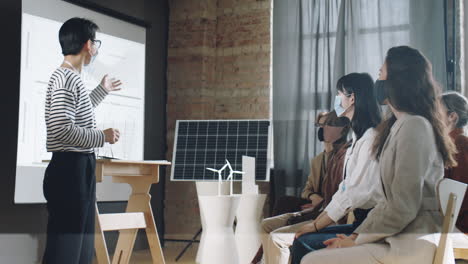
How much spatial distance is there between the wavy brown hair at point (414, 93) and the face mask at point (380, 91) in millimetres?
23

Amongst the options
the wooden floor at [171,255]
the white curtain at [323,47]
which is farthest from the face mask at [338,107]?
the wooden floor at [171,255]

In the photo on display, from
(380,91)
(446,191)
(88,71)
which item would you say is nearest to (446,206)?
(446,191)

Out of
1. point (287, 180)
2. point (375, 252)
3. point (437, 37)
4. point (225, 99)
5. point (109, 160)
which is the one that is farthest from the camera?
point (225, 99)

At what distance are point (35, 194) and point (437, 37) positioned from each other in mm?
2901

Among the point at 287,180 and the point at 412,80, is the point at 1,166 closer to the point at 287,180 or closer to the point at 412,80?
the point at 287,180

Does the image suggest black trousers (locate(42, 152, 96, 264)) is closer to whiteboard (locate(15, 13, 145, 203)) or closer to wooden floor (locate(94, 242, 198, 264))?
whiteboard (locate(15, 13, 145, 203))

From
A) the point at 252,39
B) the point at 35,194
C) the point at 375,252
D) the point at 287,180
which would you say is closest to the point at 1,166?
the point at 35,194

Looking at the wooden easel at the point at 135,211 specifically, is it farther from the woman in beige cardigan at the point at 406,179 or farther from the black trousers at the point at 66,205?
the woman in beige cardigan at the point at 406,179

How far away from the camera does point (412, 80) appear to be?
7.13 feet

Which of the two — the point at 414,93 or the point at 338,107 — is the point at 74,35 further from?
the point at 414,93

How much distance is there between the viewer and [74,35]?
2.91m

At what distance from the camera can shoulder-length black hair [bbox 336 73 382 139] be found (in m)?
2.47

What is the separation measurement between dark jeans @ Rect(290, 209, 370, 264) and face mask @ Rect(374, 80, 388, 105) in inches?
17.2

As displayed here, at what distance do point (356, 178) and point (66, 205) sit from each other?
1279 millimetres
